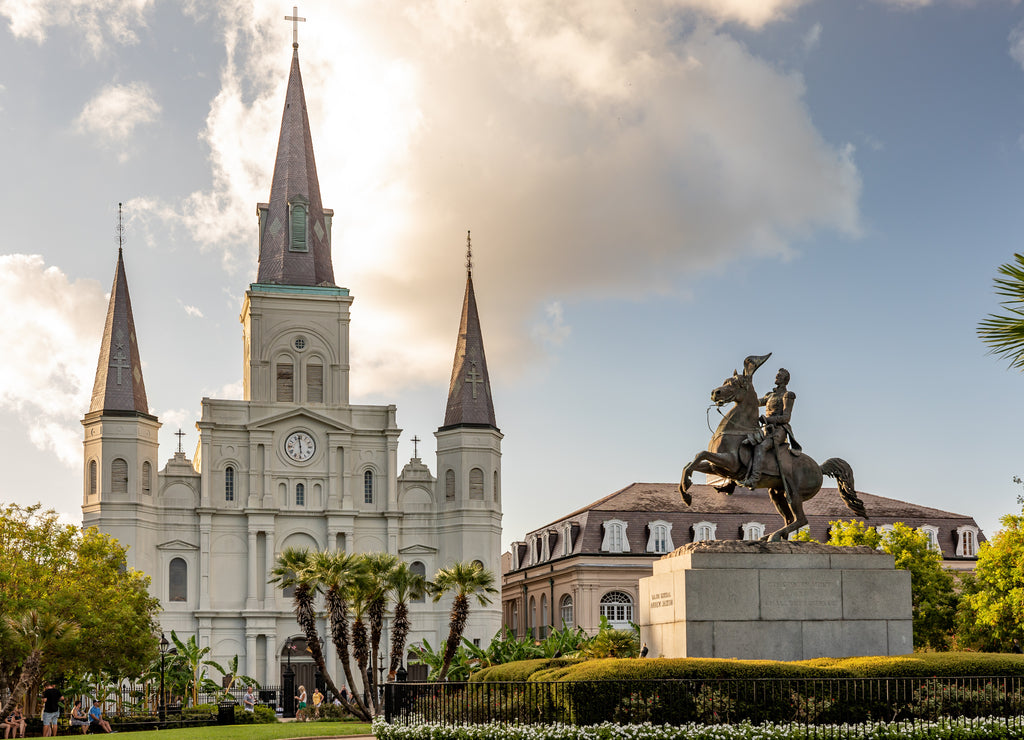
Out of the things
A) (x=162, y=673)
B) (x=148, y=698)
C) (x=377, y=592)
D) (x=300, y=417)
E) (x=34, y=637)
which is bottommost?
(x=148, y=698)

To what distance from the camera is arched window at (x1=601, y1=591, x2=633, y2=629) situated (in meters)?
78.9

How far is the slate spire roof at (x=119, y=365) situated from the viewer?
7588 cm

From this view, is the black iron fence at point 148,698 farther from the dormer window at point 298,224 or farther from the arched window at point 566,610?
the dormer window at point 298,224

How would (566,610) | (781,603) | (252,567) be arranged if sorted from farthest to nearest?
(566,610)
(252,567)
(781,603)

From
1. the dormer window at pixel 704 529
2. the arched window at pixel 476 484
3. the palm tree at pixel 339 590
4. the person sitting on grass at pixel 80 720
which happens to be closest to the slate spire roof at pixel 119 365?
the arched window at pixel 476 484

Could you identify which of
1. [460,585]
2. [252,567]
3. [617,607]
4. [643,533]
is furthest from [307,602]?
[643,533]

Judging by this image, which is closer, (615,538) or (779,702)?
(779,702)

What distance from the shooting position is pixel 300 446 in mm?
78562

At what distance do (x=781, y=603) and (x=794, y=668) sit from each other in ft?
5.94

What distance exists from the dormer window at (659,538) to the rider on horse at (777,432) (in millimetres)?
58509

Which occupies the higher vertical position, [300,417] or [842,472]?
[300,417]

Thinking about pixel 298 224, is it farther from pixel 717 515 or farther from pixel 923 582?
pixel 923 582

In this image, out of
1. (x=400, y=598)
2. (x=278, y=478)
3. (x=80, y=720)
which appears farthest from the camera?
(x=278, y=478)

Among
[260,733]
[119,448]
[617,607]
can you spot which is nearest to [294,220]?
[119,448]
